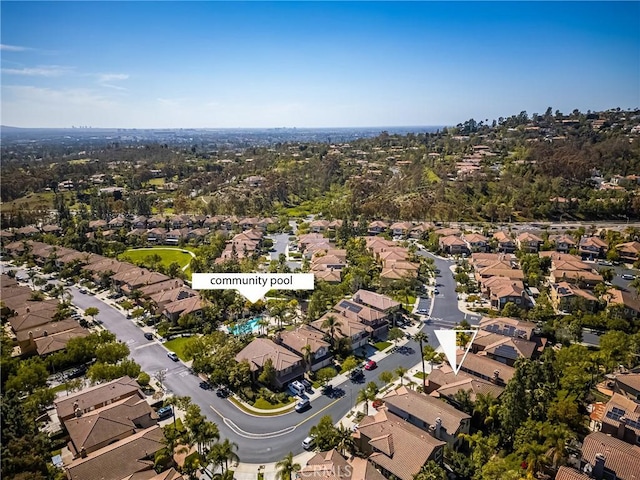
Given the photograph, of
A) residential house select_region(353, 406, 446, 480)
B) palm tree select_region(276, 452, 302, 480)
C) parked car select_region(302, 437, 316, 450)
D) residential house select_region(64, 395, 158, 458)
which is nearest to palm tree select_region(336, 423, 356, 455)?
residential house select_region(353, 406, 446, 480)

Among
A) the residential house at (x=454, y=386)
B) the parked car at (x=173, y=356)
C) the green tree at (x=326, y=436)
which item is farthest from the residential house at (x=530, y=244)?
the parked car at (x=173, y=356)

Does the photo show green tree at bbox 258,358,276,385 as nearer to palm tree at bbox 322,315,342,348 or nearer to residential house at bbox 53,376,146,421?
palm tree at bbox 322,315,342,348

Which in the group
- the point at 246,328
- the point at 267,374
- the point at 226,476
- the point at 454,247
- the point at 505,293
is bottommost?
the point at 246,328

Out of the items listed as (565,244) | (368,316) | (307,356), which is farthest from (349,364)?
(565,244)

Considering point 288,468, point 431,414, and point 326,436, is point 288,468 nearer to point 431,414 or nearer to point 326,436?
point 326,436

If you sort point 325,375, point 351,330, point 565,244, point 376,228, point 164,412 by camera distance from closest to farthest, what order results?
point 164,412
point 325,375
point 351,330
point 565,244
point 376,228

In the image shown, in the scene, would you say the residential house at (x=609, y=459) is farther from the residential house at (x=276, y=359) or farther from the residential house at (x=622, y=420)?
the residential house at (x=276, y=359)

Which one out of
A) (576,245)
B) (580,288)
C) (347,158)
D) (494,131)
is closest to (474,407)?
(580,288)
